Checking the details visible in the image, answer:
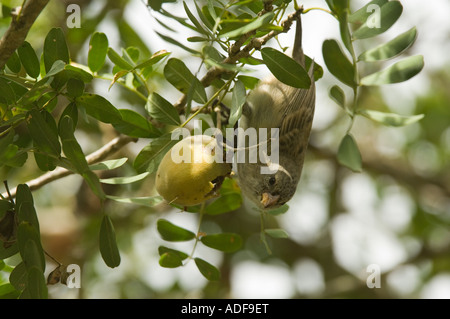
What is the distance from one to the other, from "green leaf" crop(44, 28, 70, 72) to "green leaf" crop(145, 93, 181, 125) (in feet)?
1.09

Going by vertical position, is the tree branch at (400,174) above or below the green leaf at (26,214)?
below

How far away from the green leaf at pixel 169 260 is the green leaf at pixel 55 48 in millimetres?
837

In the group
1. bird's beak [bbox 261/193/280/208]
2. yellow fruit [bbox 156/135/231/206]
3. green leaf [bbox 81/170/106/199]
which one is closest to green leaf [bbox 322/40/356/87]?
yellow fruit [bbox 156/135/231/206]

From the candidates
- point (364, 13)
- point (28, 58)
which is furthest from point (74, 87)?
point (364, 13)

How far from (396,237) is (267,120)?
3307mm

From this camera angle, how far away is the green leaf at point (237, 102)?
5.64 ft

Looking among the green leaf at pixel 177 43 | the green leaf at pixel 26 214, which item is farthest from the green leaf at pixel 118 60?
the green leaf at pixel 26 214

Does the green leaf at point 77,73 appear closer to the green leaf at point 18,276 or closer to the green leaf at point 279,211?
the green leaf at point 18,276

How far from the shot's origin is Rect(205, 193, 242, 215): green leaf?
240 cm

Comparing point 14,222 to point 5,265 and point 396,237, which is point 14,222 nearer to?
point 5,265

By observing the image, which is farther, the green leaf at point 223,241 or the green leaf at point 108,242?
the green leaf at point 223,241

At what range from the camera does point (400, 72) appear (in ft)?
5.02

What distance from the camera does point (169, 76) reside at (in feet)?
6.55

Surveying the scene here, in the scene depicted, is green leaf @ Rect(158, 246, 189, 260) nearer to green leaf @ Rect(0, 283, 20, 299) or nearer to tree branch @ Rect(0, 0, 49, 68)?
green leaf @ Rect(0, 283, 20, 299)
